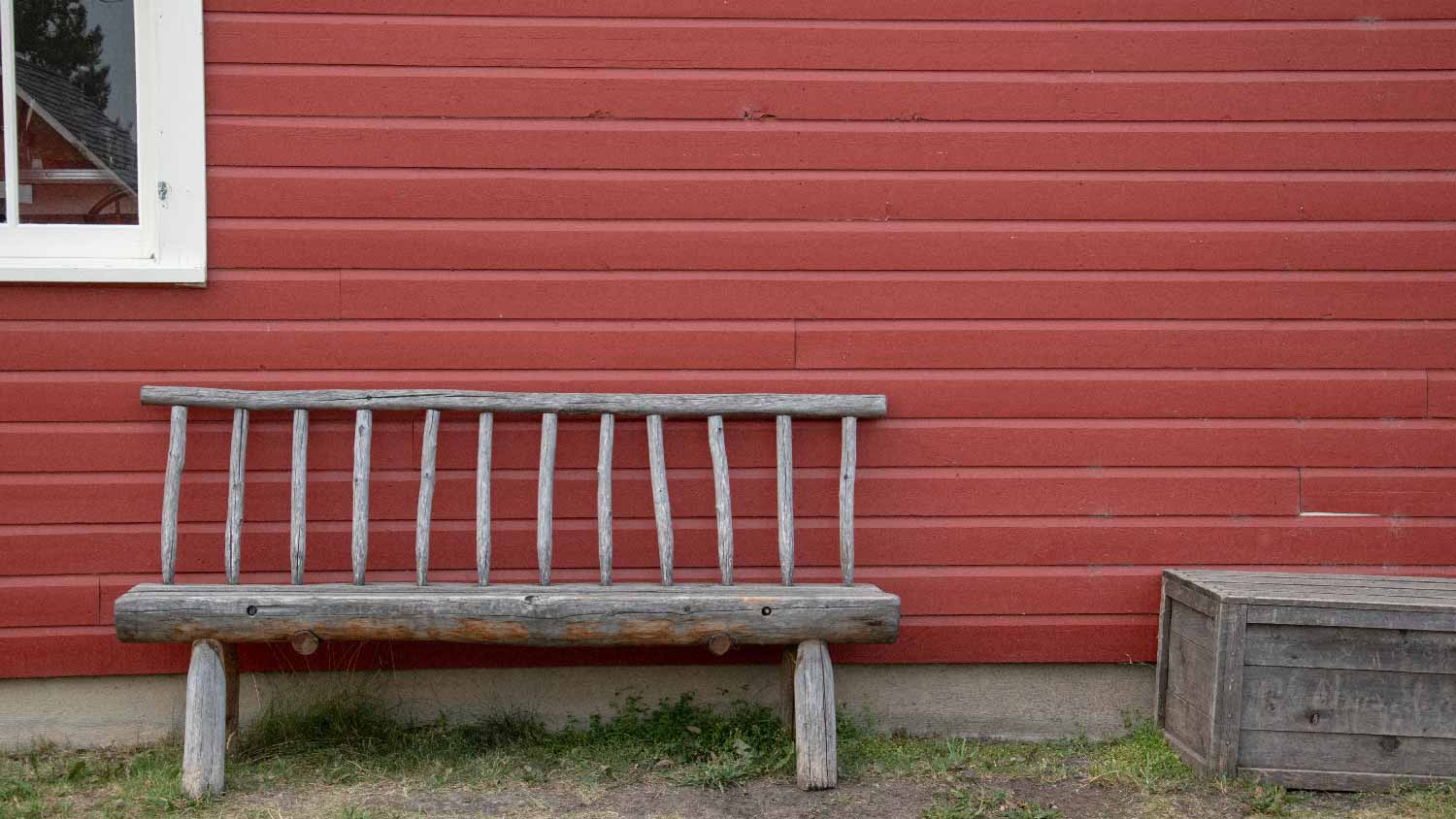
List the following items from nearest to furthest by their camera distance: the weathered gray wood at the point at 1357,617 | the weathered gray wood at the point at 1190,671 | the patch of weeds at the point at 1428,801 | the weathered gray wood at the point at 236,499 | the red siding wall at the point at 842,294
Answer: the patch of weeds at the point at 1428,801 → the weathered gray wood at the point at 1357,617 → the weathered gray wood at the point at 1190,671 → the weathered gray wood at the point at 236,499 → the red siding wall at the point at 842,294

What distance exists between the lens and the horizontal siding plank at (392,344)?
3.84 m

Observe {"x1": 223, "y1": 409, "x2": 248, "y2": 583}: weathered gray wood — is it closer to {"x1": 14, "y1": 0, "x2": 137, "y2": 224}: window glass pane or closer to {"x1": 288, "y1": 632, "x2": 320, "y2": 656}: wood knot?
{"x1": 288, "y1": 632, "x2": 320, "y2": 656}: wood knot

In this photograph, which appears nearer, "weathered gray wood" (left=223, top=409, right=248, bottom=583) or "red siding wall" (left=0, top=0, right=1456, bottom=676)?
"weathered gray wood" (left=223, top=409, right=248, bottom=583)

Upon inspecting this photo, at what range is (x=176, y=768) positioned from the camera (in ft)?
12.1

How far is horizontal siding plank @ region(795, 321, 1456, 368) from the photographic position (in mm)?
3994

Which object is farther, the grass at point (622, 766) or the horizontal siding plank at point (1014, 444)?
the horizontal siding plank at point (1014, 444)

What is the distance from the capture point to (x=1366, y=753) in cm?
359

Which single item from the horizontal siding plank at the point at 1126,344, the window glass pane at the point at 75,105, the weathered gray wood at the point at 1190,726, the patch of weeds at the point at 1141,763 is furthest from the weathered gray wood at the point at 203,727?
the weathered gray wood at the point at 1190,726

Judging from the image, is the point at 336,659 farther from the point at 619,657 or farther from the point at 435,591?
the point at 619,657

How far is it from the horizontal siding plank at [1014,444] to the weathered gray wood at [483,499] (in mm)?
132

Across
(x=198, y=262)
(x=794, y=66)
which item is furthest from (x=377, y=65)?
(x=794, y=66)

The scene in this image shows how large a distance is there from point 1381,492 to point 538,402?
2734 mm

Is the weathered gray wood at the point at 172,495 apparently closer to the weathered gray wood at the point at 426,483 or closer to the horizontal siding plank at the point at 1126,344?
the weathered gray wood at the point at 426,483

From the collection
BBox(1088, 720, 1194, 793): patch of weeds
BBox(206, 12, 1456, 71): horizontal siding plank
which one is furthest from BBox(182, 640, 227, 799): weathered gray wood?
BBox(1088, 720, 1194, 793): patch of weeds
